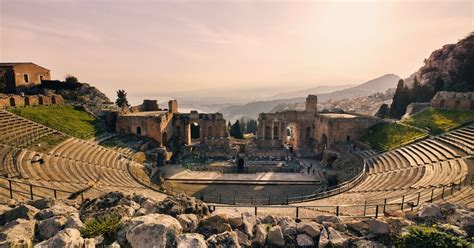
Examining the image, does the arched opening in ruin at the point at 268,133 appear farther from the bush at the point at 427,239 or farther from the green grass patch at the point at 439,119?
the bush at the point at 427,239

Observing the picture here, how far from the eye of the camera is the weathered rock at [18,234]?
4.74 meters

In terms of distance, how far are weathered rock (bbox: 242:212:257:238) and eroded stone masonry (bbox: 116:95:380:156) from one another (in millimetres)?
28683

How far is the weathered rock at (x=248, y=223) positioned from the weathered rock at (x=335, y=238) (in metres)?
1.97

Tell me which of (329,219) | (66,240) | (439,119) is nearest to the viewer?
(66,240)

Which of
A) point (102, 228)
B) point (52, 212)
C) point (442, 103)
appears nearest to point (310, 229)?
point (102, 228)

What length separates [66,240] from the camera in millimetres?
4801

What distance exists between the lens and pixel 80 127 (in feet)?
90.2

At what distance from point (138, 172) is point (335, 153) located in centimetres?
2413

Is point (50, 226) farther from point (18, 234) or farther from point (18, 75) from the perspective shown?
point (18, 75)

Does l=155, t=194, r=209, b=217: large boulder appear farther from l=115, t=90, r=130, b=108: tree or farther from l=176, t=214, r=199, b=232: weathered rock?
l=115, t=90, r=130, b=108: tree

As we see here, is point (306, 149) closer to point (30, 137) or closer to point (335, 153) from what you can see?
point (335, 153)

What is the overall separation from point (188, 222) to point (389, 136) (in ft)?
101

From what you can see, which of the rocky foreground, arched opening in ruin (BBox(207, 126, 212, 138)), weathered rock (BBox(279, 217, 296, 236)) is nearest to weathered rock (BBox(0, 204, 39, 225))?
the rocky foreground

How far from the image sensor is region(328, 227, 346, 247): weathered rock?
5711 millimetres
